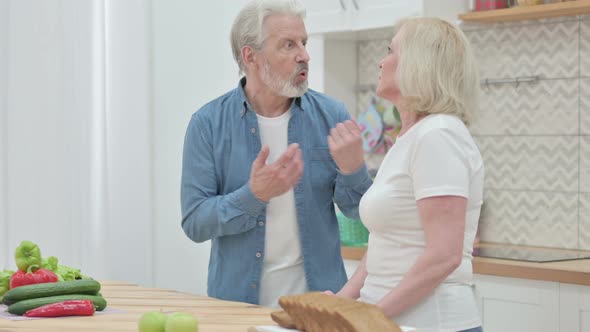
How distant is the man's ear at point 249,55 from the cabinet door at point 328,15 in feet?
4.89

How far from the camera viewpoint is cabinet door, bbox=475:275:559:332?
10.9ft

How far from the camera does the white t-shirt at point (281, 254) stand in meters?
2.69

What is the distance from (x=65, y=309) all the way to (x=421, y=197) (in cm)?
96

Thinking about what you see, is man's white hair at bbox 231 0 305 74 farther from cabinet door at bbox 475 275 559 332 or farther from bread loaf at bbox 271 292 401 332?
cabinet door at bbox 475 275 559 332

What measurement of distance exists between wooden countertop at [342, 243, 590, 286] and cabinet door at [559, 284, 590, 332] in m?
0.03

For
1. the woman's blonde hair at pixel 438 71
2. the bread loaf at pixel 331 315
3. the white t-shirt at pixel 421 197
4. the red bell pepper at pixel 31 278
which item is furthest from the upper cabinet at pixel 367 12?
the bread loaf at pixel 331 315

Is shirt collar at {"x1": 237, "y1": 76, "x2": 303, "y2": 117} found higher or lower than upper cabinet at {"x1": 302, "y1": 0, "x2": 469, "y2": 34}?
lower

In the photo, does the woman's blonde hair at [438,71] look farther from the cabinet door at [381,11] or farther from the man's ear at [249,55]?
the cabinet door at [381,11]

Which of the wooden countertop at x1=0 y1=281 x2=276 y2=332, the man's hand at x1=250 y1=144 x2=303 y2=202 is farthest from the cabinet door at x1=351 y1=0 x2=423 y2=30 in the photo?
the wooden countertop at x1=0 y1=281 x2=276 y2=332

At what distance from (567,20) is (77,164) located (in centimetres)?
203

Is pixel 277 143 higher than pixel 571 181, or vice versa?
pixel 277 143

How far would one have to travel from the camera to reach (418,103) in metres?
2.08

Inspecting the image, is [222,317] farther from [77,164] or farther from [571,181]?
[571,181]

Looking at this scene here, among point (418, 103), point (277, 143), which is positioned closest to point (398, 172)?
point (418, 103)
